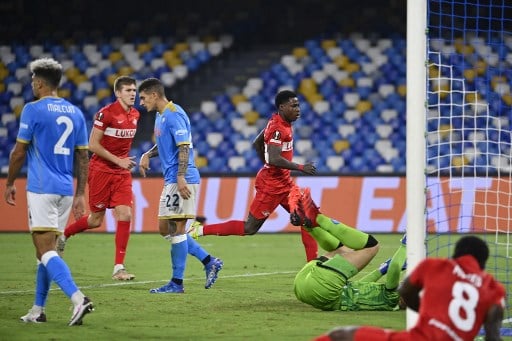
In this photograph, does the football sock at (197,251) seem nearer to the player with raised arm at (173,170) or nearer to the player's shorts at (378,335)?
the player with raised arm at (173,170)

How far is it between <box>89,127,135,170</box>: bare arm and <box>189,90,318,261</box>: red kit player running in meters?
1.09

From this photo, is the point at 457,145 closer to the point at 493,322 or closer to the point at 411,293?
the point at 411,293

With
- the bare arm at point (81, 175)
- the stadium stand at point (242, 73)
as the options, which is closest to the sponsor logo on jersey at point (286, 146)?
the bare arm at point (81, 175)

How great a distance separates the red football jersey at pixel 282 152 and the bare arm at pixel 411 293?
5.60 m

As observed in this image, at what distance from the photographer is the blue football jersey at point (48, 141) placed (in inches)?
317

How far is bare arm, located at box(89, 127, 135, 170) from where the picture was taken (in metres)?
11.4

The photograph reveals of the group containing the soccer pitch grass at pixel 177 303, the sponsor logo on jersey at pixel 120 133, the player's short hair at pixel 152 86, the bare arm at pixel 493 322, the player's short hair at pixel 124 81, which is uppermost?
the player's short hair at pixel 124 81

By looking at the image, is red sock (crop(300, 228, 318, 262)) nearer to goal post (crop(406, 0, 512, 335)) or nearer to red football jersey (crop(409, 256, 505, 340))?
goal post (crop(406, 0, 512, 335))

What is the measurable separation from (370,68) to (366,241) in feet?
54.9

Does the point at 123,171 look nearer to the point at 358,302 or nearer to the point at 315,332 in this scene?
the point at 358,302

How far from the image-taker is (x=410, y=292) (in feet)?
19.6

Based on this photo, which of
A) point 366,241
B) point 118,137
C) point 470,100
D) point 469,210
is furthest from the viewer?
point 470,100

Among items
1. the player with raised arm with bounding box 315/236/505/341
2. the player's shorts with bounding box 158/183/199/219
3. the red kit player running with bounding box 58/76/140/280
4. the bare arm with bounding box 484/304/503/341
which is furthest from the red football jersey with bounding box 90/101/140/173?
the bare arm with bounding box 484/304/503/341

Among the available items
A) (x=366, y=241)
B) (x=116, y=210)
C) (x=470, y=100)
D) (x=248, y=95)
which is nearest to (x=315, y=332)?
(x=366, y=241)
